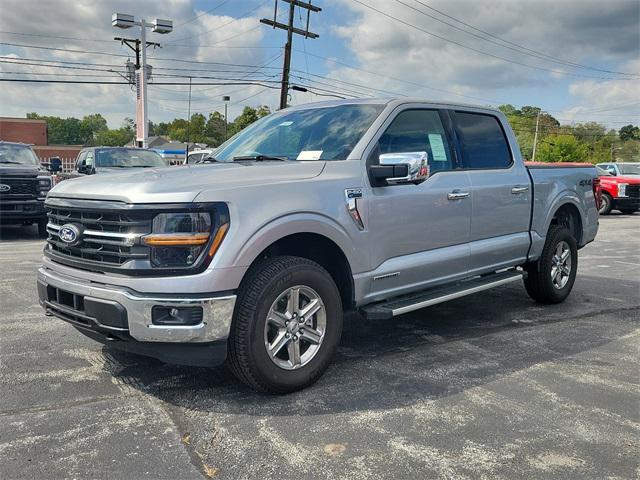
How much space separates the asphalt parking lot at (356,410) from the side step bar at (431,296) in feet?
1.43

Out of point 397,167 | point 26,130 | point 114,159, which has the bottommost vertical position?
point 114,159

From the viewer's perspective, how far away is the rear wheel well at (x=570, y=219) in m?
6.47

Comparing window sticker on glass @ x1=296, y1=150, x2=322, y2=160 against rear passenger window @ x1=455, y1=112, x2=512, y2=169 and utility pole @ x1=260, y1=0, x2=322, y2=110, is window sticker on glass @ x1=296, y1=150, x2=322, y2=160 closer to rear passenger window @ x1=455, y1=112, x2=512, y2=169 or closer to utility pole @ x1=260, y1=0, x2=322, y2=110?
rear passenger window @ x1=455, y1=112, x2=512, y2=169

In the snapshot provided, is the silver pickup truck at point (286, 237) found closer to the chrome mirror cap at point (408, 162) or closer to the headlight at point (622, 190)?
the chrome mirror cap at point (408, 162)

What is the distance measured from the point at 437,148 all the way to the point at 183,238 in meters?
2.57

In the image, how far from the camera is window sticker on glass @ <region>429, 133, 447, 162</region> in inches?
192

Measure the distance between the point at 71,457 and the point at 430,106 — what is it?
12.3 feet

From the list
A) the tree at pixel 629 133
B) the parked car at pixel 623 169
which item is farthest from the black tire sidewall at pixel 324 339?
the tree at pixel 629 133

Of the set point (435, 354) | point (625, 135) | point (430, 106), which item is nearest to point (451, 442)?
point (435, 354)

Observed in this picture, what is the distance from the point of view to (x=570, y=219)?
671 cm

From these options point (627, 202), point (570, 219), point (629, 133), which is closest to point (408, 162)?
point (570, 219)

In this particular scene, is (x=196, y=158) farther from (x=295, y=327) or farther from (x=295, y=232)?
(x=295, y=327)

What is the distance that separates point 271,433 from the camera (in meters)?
3.19

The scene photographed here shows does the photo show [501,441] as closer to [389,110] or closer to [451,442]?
[451,442]
